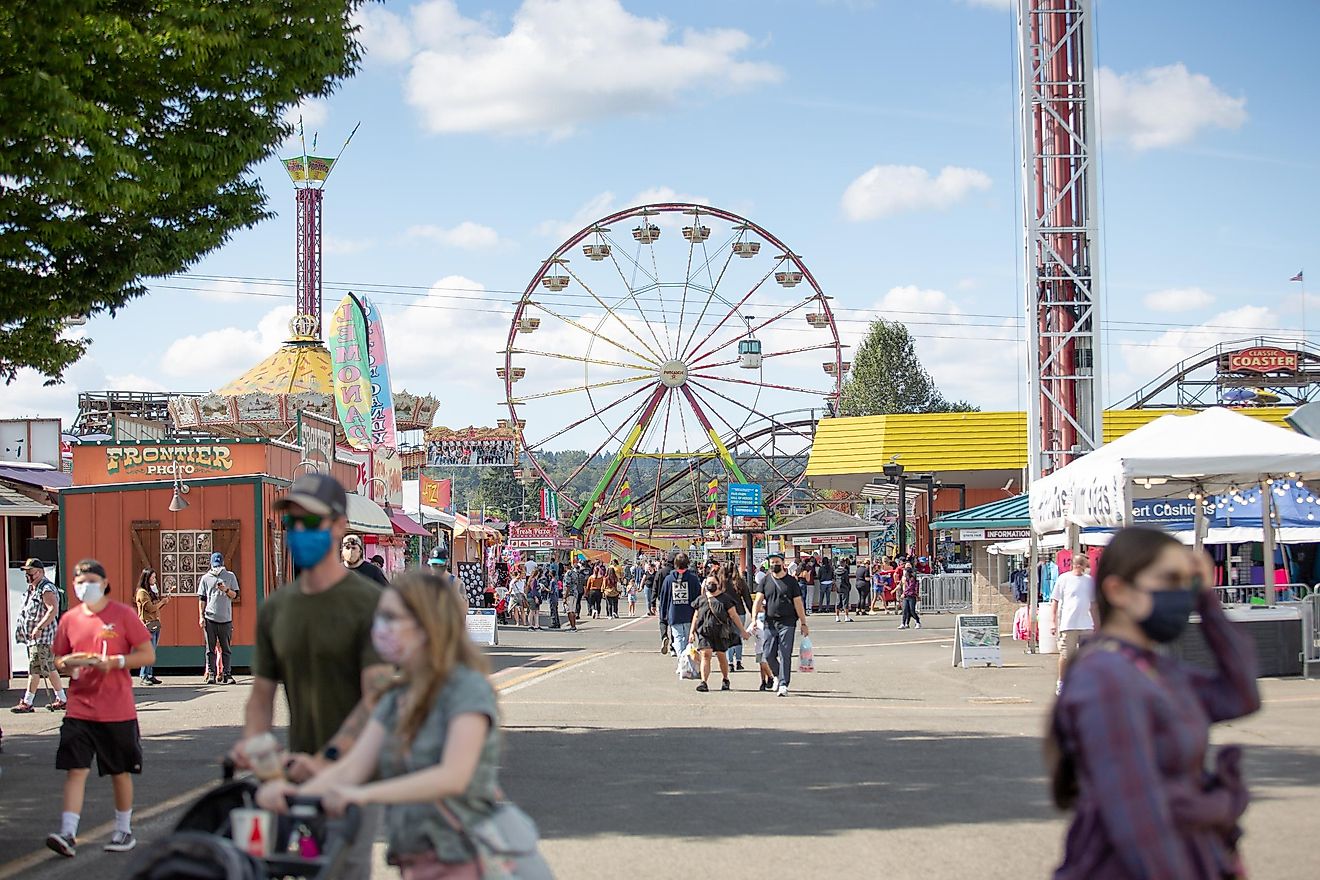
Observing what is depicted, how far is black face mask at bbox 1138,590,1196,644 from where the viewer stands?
149 inches

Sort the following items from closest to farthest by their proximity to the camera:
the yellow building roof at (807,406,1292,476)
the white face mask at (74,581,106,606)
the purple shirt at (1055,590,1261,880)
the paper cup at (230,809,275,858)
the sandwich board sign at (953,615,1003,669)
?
1. the purple shirt at (1055,590,1261,880)
2. the paper cup at (230,809,275,858)
3. the white face mask at (74,581,106,606)
4. the sandwich board sign at (953,615,1003,669)
5. the yellow building roof at (807,406,1292,476)

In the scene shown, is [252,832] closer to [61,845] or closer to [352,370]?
[61,845]

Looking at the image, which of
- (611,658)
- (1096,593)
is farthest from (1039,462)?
(1096,593)

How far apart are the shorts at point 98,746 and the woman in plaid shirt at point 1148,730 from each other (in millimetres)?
6485

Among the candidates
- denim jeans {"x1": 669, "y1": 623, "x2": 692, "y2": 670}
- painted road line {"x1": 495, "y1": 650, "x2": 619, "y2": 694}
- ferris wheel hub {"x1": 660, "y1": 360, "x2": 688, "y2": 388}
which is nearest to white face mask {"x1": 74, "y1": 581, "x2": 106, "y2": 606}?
painted road line {"x1": 495, "y1": 650, "x2": 619, "y2": 694}

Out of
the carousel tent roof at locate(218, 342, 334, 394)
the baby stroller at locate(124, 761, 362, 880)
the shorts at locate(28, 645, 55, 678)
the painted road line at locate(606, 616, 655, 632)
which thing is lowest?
the painted road line at locate(606, 616, 655, 632)

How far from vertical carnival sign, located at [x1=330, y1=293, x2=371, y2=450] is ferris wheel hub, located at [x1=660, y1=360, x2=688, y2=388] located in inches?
1151

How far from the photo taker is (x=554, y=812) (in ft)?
33.0

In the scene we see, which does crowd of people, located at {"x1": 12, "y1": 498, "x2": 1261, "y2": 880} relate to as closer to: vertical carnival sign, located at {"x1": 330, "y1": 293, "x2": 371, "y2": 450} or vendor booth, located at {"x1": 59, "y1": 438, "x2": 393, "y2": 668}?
vendor booth, located at {"x1": 59, "y1": 438, "x2": 393, "y2": 668}

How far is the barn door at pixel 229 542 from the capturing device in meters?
24.5

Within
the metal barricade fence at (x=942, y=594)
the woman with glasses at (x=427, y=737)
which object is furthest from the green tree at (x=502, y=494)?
the woman with glasses at (x=427, y=737)

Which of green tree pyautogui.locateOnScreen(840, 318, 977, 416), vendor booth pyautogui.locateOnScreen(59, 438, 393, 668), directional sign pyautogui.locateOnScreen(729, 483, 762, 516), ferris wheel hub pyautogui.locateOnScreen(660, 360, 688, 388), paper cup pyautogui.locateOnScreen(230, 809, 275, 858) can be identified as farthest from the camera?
green tree pyautogui.locateOnScreen(840, 318, 977, 416)

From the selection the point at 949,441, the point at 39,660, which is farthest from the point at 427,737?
the point at 949,441

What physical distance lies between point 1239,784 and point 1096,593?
561mm
